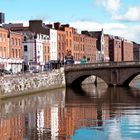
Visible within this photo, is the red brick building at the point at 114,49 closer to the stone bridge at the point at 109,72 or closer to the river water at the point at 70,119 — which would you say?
the stone bridge at the point at 109,72

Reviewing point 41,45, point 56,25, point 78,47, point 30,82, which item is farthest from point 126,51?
point 30,82

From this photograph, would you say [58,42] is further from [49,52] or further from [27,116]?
[27,116]

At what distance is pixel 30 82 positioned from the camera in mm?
75000

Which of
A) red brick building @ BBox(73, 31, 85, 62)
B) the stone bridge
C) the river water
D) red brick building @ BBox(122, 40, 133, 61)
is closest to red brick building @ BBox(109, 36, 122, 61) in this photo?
red brick building @ BBox(122, 40, 133, 61)

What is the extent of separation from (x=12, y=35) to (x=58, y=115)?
46459 millimetres

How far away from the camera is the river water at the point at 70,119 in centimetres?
3638

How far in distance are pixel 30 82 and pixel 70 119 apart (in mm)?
31268

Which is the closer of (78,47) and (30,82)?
(30,82)

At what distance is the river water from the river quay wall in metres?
2.84

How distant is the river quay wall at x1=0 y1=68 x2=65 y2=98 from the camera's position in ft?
216

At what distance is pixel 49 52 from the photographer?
111 meters

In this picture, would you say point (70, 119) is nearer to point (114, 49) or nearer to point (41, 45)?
point (41, 45)

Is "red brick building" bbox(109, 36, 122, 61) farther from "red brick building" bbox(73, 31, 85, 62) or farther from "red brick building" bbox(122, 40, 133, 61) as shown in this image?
"red brick building" bbox(73, 31, 85, 62)

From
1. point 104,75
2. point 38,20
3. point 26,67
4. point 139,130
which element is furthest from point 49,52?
point 139,130
